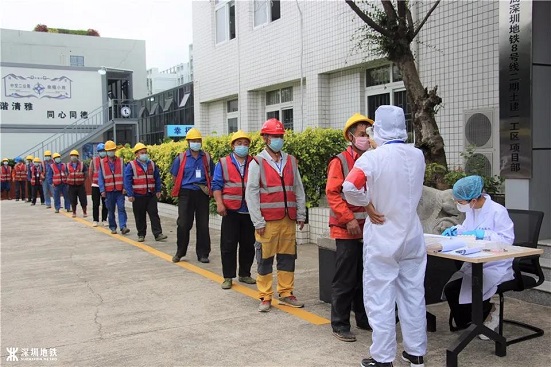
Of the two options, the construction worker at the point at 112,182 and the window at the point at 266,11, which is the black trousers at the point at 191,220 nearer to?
the construction worker at the point at 112,182

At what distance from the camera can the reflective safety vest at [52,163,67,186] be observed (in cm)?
1647

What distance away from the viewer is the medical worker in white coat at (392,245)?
13.0 ft

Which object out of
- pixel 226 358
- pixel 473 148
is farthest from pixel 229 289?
pixel 473 148

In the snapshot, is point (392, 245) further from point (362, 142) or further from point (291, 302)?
point (291, 302)

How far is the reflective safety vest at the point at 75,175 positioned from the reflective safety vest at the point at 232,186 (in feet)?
31.4

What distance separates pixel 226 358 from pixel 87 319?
1.92 m

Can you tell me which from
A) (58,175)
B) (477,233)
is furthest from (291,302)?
(58,175)

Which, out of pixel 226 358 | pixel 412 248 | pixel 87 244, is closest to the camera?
pixel 412 248

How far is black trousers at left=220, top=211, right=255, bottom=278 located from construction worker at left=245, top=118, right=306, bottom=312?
2.97 ft

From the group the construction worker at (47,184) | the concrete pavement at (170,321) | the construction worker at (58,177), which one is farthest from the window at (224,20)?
the concrete pavement at (170,321)

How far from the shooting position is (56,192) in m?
17.4

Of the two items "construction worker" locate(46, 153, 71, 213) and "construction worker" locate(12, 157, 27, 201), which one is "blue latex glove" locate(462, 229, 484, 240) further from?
"construction worker" locate(12, 157, 27, 201)

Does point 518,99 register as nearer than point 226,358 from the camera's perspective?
No

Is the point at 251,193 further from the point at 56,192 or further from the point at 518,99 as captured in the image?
the point at 56,192
